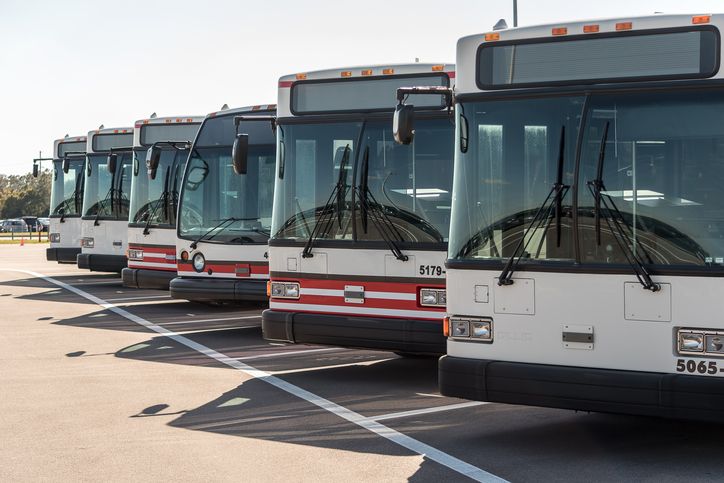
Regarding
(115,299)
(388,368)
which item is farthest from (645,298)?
(115,299)

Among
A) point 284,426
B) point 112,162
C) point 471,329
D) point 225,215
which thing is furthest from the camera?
point 112,162

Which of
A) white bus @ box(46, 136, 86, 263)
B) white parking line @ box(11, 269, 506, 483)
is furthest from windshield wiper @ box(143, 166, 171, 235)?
white bus @ box(46, 136, 86, 263)

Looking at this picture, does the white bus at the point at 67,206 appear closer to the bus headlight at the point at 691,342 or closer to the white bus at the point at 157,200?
the white bus at the point at 157,200

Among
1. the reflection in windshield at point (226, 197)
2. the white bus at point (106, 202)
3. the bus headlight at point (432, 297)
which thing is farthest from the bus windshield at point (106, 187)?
the bus headlight at point (432, 297)

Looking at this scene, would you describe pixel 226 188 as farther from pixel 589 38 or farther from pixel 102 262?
pixel 589 38

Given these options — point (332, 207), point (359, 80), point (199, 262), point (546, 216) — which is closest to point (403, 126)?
point (546, 216)

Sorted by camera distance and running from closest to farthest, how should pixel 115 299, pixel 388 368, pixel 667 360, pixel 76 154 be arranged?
1. pixel 667 360
2. pixel 388 368
3. pixel 115 299
4. pixel 76 154

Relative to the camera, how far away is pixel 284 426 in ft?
28.5

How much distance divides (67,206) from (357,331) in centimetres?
1724

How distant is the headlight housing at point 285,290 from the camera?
10984 mm

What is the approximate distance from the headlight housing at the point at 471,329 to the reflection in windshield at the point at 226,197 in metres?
7.85

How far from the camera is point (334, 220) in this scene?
10789 millimetres

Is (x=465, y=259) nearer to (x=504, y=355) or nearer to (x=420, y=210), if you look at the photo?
(x=504, y=355)

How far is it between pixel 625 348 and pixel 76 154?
20.2 m
